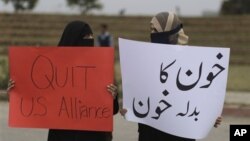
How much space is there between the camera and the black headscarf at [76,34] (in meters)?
3.75

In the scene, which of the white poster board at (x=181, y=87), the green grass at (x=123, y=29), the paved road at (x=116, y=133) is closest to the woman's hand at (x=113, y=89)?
the white poster board at (x=181, y=87)

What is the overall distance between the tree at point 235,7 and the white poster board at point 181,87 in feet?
190

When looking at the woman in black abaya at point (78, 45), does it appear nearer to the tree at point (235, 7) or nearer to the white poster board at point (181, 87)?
the white poster board at point (181, 87)

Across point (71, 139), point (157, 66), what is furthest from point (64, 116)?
point (157, 66)

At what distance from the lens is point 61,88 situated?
391 centimetres

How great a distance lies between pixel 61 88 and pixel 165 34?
0.82 meters

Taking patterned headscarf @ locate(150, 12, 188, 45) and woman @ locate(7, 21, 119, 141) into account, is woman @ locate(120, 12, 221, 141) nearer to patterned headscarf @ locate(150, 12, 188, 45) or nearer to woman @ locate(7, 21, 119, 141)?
patterned headscarf @ locate(150, 12, 188, 45)

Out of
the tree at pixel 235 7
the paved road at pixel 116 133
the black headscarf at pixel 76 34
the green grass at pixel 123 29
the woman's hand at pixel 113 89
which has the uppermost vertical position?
the tree at pixel 235 7

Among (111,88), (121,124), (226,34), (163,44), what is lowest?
(121,124)

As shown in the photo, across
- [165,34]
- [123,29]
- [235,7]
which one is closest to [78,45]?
[165,34]

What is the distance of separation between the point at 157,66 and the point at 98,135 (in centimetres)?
62

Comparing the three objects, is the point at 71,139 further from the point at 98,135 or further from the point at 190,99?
the point at 190,99

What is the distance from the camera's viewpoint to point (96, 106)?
12.5 ft

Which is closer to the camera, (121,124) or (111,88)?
(111,88)
